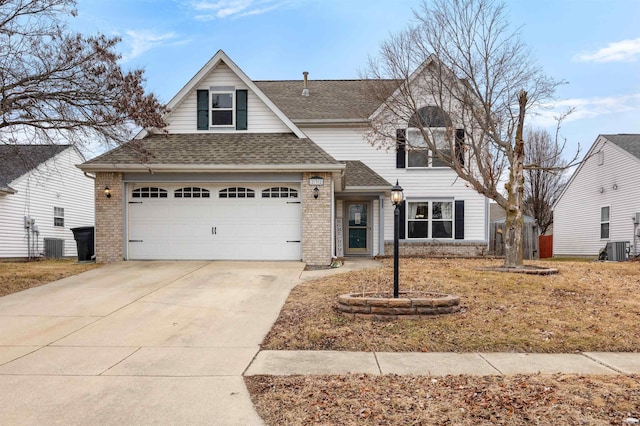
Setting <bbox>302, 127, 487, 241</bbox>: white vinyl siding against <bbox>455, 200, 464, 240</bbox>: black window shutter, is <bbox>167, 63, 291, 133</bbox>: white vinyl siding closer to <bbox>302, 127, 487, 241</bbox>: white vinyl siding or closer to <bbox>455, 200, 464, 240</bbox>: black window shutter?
<bbox>302, 127, 487, 241</bbox>: white vinyl siding

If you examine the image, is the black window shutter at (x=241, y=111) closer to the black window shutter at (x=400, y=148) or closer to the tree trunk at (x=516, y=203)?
the black window shutter at (x=400, y=148)

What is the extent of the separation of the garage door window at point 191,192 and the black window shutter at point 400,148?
7389 millimetres

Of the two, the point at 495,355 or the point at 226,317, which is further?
the point at 226,317

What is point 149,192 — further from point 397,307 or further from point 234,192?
point 397,307

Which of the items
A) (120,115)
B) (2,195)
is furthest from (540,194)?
(2,195)

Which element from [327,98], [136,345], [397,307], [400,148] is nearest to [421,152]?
[400,148]

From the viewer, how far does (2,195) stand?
19547mm

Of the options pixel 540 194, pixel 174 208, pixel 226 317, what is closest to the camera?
pixel 226 317

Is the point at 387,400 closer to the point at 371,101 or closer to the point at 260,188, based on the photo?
the point at 260,188

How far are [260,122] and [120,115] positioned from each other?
492 centimetres

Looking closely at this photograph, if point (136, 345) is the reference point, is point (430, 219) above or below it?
above

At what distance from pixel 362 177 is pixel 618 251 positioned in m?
11.2

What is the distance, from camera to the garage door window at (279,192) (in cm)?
1380

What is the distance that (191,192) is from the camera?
45.5 feet
